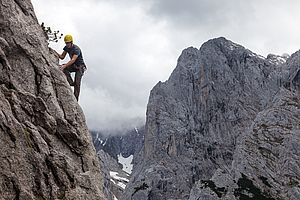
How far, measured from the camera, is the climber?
21266 mm

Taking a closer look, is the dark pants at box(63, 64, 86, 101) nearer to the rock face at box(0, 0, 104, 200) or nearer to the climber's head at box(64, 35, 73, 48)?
the climber's head at box(64, 35, 73, 48)

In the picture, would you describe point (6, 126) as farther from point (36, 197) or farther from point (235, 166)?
point (235, 166)

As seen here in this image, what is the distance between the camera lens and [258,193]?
148 m

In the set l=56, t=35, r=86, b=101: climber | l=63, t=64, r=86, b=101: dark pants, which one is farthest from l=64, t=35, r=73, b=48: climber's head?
l=63, t=64, r=86, b=101: dark pants

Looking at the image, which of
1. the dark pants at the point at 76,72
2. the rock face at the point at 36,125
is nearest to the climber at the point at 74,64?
the dark pants at the point at 76,72

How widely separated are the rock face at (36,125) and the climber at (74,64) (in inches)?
55.2

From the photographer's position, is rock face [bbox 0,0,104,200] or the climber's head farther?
the climber's head

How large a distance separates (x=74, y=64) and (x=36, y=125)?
614 cm

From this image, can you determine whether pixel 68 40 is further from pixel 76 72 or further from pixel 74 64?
pixel 76 72

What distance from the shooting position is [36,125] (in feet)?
55.0

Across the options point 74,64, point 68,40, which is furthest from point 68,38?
point 74,64

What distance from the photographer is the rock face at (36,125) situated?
15.0 m

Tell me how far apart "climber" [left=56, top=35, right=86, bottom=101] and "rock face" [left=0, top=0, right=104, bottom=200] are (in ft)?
4.60

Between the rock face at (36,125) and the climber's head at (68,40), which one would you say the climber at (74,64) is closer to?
the climber's head at (68,40)
